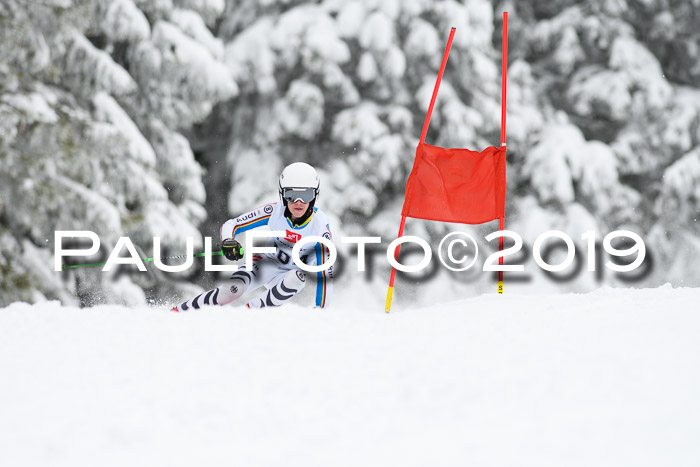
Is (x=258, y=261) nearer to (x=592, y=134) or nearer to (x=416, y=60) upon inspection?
(x=416, y=60)

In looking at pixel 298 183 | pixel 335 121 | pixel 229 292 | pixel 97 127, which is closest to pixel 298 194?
pixel 298 183

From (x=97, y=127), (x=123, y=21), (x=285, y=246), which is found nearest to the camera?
(x=285, y=246)

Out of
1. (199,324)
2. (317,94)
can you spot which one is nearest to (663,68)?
(317,94)

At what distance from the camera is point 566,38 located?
→ 13.1 metres

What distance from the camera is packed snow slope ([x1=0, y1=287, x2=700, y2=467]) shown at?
268 cm

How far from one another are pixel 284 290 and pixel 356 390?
7.62 feet

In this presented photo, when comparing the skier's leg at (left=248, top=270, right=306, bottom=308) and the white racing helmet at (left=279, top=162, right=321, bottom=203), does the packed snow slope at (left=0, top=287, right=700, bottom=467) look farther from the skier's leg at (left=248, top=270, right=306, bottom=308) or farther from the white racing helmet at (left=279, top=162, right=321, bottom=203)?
the white racing helmet at (left=279, top=162, right=321, bottom=203)

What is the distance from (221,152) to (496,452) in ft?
35.1

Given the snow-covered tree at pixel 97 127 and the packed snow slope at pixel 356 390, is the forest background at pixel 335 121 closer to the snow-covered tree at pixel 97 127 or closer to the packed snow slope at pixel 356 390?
the snow-covered tree at pixel 97 127

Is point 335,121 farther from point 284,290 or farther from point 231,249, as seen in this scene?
point 231,249

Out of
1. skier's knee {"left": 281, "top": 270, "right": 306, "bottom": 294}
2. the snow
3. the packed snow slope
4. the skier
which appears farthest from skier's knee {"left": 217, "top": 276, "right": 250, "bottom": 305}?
the snow

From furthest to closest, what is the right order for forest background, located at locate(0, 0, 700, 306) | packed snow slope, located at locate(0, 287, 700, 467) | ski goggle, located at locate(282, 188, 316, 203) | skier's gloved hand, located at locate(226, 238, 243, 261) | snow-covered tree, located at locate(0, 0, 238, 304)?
forest background, located at locate(0, 0, 700, 306), snow-covered tree, located at locate(0, 0, 238, 304), ski goggle, located at locate(282, 188, 316, 203), skier's gloved hand, located at locate(226, 238, 243, 261), packed snow slope, located at locate(0, 287, 700, 467)

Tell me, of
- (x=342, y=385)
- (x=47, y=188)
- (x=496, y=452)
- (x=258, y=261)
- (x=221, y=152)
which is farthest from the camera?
(x=221, y=152)

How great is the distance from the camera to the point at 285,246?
5.68 meters
